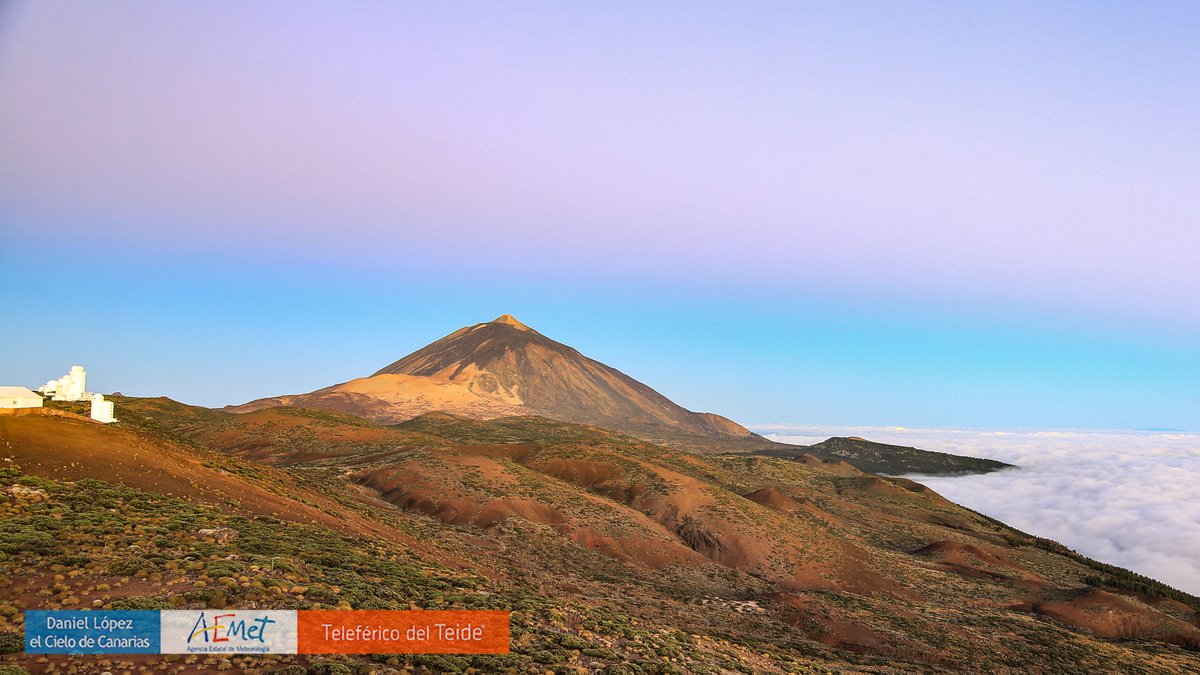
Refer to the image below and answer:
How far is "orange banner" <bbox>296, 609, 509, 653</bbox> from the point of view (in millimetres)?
15016

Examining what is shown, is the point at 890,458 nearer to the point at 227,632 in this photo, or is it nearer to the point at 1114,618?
the point at 1114,618

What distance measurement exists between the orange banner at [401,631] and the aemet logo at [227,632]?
46cm

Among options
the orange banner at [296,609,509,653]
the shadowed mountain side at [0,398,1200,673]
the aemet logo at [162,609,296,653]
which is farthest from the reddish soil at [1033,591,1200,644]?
the aemet logo at [162,609,296,653]

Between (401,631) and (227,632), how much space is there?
423cm

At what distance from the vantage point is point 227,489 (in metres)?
26.5

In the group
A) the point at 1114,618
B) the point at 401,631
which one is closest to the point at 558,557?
the point at 401,631

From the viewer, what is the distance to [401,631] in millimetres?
16672

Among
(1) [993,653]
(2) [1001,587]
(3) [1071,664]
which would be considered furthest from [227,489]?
(2) [1001,587]

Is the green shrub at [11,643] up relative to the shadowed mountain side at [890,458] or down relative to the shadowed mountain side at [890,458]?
up

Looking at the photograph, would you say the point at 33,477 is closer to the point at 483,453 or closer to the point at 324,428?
the point at 483,453

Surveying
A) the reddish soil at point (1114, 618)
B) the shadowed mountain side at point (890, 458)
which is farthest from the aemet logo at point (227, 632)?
the shadowed mountain side at point (890, 458)

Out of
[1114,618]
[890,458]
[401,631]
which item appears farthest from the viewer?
[890,458]

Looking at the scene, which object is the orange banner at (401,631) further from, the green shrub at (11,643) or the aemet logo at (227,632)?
the green shrub at (11,643)

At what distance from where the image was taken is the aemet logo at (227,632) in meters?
13.4
